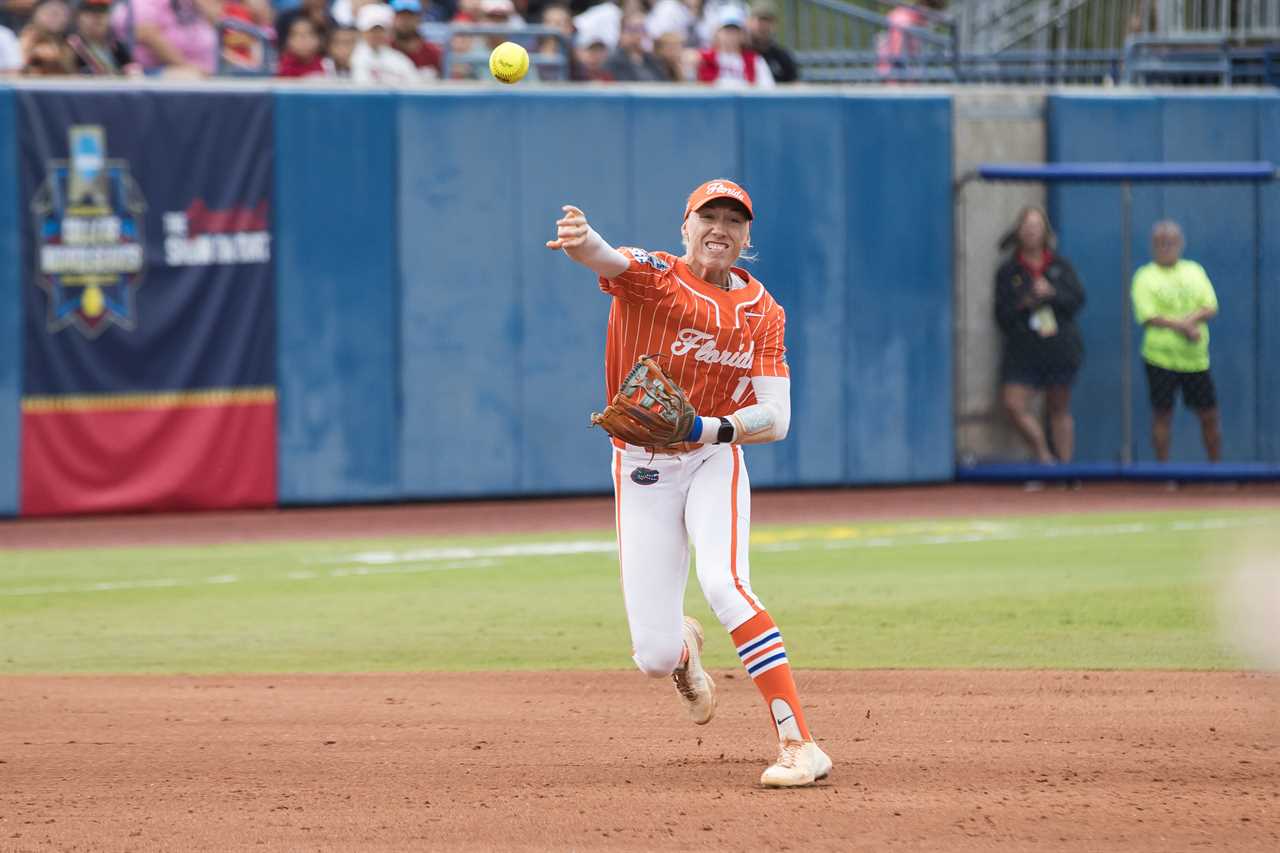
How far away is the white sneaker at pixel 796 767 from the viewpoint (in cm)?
579

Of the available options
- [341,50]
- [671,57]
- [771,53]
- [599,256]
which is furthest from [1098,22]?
[599,256]

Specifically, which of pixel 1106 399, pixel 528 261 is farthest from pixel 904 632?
pixel 1106 399

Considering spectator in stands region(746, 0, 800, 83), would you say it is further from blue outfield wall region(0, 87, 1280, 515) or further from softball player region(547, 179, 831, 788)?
softball player region(547, 179, 831, 788)

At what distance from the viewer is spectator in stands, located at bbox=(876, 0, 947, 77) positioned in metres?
18.7

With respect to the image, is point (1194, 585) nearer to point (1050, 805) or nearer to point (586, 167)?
point (1050, 805)

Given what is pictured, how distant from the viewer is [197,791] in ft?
19.3

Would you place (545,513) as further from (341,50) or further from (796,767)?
(796,767)

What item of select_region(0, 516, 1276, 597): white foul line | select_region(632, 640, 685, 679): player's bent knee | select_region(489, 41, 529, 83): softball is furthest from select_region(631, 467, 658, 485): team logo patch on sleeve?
select_region(0, 516, 1276, 597): white foul line

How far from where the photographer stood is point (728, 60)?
16625 mm

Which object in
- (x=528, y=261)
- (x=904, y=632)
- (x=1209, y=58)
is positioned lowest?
(x=904, y=632)

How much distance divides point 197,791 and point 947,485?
38.5 feet

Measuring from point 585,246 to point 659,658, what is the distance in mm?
1513

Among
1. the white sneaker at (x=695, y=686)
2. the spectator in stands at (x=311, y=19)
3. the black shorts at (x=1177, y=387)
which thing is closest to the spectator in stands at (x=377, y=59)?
the spectator in stands at (x=311, y=19)

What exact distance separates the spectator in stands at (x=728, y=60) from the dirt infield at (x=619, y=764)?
944 centimetres
